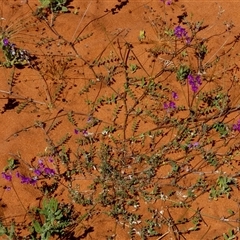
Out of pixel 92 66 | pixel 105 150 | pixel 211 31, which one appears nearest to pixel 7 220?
pixel 105 150

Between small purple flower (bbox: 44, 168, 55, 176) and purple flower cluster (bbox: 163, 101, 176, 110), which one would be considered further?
purple flower cluster (bbox: 163, 101, 176, 110)

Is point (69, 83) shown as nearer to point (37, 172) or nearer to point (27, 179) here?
point (37, 172)

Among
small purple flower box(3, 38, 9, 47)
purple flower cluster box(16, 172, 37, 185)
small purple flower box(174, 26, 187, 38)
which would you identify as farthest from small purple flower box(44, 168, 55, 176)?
small purple flower box(174, 26, 187, 38)

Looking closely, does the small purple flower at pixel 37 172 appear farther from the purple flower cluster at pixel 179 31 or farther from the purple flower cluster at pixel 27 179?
the purple flower cluster at pixel 179 31

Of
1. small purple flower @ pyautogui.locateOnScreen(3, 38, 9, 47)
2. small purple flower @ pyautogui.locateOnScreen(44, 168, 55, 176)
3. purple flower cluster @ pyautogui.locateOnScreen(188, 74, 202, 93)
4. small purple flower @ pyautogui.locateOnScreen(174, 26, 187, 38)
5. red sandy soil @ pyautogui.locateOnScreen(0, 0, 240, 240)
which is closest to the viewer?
red sandy soil @ pyautogui.locateOnScreen(0, 0, 240, 240)

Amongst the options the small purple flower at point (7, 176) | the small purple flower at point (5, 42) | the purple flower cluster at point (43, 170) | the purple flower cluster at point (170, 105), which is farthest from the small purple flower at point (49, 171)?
the small purple flower at point (5, 42)

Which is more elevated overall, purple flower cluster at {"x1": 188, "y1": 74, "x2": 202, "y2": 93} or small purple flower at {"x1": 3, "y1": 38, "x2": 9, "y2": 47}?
small purple flower at {"x1": 3, "y1": 38, "x2": 9, "y2": 47}

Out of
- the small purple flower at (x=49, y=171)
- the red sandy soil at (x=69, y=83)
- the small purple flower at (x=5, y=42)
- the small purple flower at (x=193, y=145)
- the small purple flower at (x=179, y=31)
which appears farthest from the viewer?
the small purple flower at (x=179, y=31)

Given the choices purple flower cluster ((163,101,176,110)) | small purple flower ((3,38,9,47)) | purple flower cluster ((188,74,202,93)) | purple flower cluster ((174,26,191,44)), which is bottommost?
purple flower cluster ((163,101,176,110))

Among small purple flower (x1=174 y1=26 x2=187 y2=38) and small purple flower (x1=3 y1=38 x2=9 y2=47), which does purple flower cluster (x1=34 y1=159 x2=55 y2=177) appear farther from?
small purple flower (x1=174 y1=26 x2=187 y2=38)
